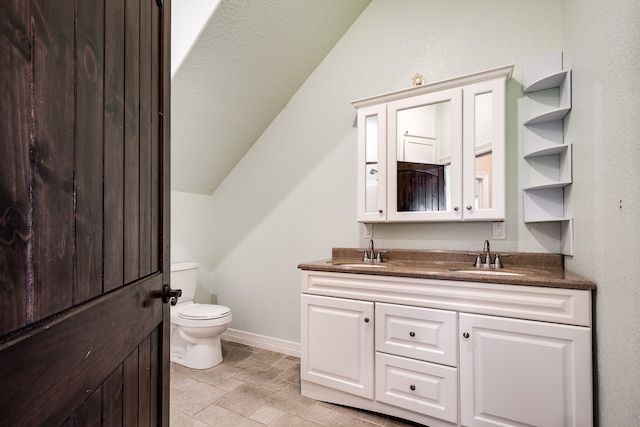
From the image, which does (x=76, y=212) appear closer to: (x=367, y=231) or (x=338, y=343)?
(x=338, y=343)

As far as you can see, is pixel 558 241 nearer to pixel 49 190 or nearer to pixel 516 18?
pixel 516 18

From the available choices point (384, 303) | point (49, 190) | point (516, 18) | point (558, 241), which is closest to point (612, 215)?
point (558, 241)

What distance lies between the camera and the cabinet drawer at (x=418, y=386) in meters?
1.63

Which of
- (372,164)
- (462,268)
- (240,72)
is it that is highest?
(240,72)

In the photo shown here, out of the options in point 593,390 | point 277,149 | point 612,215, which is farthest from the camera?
point 277,149

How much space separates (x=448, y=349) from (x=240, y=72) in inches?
88.8

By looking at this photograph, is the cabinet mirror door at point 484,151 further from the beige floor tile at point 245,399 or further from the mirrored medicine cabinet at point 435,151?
the beige floor tile at point 245,399

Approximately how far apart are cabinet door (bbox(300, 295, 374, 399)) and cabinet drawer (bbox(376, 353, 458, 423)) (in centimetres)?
8

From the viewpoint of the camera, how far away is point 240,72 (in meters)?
2.28

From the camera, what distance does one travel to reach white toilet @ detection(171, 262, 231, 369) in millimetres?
2352

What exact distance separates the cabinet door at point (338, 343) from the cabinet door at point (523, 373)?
1.72ft

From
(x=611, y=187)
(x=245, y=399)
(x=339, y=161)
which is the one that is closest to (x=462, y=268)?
(x=611, y=187)

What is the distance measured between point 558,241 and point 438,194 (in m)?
0.74

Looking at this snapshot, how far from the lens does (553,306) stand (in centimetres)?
144
